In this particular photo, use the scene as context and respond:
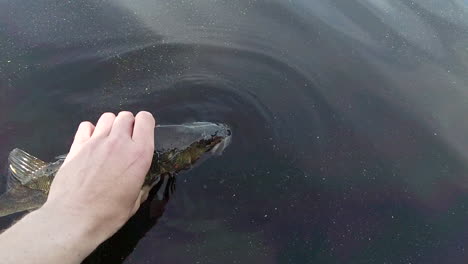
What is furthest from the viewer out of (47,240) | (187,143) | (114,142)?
(187,143)

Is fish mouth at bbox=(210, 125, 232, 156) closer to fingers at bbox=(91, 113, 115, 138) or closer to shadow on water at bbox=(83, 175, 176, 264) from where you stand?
shadow on water at bbox=(83, 175, 176, 264)

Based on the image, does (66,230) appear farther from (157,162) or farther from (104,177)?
(157,162)

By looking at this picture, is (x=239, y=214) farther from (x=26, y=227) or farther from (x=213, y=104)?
(x=26, y=227)

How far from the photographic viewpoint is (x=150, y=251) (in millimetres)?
2383

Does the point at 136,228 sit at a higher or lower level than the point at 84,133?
lower

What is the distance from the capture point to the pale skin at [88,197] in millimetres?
1840

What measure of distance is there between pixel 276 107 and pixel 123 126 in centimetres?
133

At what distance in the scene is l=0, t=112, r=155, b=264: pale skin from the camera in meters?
1.84

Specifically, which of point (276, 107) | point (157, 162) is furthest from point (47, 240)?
point (276, 107)

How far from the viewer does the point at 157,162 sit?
2.71m

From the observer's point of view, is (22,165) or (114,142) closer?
(114,142)

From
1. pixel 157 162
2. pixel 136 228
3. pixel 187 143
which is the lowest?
pixel 136 228

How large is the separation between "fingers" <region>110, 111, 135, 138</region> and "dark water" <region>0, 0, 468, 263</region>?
1.92 feet

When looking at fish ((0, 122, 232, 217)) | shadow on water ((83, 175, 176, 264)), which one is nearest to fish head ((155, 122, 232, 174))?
fish ((0, 122, 232, 217))
